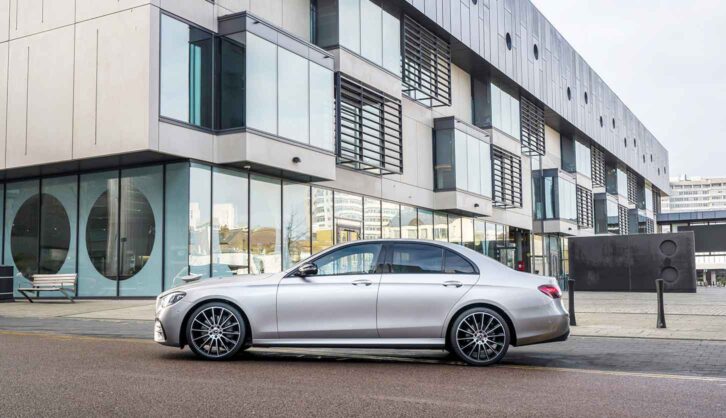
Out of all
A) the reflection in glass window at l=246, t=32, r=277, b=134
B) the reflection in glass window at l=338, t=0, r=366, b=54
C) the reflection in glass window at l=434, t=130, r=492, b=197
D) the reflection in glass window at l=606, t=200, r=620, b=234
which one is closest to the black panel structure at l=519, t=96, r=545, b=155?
the reflection in glass window at l=434, t=130, r=492, b=197

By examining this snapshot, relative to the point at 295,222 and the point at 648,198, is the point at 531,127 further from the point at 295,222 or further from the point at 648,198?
the point at 648,198

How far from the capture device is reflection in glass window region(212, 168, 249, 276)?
2044 cm

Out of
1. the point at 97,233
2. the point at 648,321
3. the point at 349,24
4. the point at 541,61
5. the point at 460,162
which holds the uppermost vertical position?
the point at 541,61

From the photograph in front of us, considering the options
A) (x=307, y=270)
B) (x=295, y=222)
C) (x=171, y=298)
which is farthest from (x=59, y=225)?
(x=307, y=270)

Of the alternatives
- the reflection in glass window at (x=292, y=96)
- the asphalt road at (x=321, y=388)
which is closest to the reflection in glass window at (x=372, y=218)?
the reflection in glass window at (x=292, y=96)

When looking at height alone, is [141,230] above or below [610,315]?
above

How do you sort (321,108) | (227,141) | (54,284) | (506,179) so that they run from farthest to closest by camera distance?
(506,179)
(321,108)
(54,284)
(227,141)

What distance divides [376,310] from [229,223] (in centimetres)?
1288

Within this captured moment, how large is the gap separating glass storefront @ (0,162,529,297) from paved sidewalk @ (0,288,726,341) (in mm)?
1193

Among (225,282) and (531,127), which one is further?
(531,127)

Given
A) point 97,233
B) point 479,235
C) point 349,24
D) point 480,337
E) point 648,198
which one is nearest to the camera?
point 480,337

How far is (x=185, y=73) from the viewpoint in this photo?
19656 millimetres

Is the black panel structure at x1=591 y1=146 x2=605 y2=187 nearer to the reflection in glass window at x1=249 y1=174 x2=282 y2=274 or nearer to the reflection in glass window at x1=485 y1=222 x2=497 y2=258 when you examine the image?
the reflection in glass window at x1=485 y1=222 x2=497 y2=258

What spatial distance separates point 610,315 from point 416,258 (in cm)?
877
